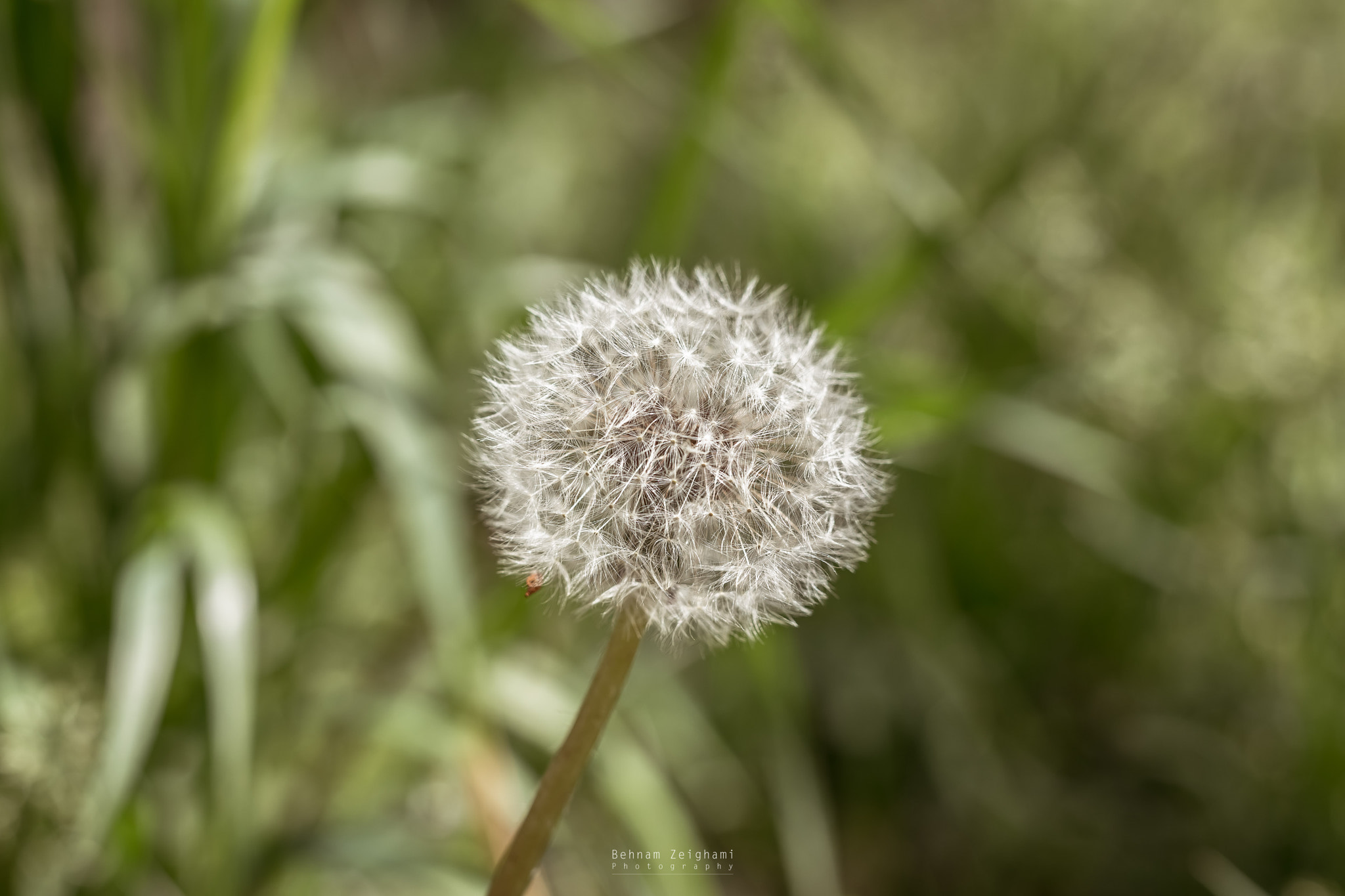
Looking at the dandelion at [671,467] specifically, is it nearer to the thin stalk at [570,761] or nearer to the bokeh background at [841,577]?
the thin stalk at [570,761]

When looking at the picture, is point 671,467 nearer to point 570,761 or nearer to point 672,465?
point 672,465

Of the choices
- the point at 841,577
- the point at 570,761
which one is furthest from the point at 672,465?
the point at 841,577

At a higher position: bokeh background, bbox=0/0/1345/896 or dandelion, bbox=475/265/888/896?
bokeh background, bbox=0/0/1345/896

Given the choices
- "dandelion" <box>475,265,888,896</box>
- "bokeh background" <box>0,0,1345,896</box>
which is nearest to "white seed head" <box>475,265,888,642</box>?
"dandelion" <box>475,265,888,896</box>

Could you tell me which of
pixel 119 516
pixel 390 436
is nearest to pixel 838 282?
pixel 390 436

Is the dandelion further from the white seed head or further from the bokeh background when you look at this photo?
the bokeh background

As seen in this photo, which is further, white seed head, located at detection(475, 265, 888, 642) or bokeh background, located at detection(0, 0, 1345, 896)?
bokeh background, located at detection(0, 0, 1345, 896)
